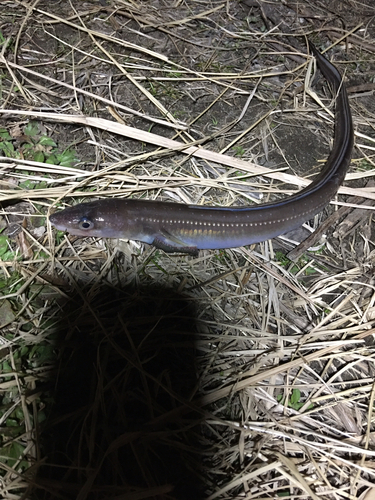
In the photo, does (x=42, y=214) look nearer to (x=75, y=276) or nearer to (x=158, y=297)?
(x=75, y=276)

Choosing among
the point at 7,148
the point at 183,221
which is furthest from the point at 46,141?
the point at 183,221

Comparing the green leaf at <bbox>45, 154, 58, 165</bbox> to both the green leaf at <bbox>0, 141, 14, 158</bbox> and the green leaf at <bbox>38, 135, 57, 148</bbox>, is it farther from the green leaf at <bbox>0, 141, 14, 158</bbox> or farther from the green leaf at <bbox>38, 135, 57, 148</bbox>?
the green leaf at <bbox>0, 141, 14, 158</bbox>

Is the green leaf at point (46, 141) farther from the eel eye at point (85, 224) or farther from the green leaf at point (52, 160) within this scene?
the eel eye at point (85, 224)

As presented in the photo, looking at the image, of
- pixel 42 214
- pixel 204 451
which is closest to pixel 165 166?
pixel 42 214

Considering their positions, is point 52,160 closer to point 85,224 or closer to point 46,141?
A: point 46,141

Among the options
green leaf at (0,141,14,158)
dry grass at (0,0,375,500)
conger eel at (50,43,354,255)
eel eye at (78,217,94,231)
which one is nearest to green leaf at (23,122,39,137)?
dry grass at (0,0,375,500)

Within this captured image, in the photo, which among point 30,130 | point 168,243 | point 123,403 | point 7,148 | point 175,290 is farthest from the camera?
point 30,130

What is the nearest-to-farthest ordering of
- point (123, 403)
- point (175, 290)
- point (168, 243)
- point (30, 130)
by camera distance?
point (123, 403) < point (175, 290) < point (168, 243) < point (30, 130)
